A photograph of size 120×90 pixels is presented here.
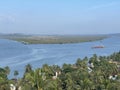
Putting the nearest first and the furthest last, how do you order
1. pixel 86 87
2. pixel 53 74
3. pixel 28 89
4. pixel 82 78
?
1. pixel 28 89
2. pixel 86 87
3. pixel 82 78
4. pixel 53 74

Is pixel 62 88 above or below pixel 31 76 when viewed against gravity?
below

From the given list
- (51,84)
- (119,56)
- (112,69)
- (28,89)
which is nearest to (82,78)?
(51,84)

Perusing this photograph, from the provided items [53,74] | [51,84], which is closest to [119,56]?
[53,74]

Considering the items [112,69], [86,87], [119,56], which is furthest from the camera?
[119,56]

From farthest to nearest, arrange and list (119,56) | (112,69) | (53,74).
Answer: (119,56) < (112,69) < (53,74)

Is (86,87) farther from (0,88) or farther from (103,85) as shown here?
(0,88)

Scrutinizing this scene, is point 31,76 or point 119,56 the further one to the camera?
point 119,56

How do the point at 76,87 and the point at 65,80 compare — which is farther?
the point at 65,80

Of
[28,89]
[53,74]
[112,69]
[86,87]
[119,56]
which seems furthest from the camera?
[119,56]

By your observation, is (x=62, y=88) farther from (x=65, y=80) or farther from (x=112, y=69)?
(x=112, y=69)
